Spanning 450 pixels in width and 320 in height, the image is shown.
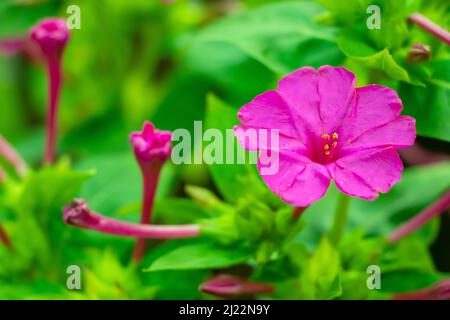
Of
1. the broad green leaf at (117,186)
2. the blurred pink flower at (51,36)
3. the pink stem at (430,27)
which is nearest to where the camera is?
the pink stem at (430,27)

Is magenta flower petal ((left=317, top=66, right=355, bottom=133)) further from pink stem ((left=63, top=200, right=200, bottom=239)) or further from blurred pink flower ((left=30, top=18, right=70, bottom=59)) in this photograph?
blurred pink flower ((left=30, top=18, right=70, bottom=59))

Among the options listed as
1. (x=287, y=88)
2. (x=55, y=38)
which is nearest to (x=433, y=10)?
(x=287, y=88)

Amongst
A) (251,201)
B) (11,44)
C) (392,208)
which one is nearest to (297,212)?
(251,201)

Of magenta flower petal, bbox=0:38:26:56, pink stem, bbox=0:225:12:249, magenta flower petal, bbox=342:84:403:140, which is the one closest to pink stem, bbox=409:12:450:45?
magenta flower petal, bbox=342:84:403:140

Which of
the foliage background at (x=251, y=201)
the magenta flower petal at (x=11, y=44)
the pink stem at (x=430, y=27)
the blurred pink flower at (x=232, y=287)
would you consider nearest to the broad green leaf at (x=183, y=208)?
the foliage background at (x=251, y=201)

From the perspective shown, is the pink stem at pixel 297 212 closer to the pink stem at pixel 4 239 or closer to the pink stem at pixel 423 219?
the pink stem at pixel 423 219

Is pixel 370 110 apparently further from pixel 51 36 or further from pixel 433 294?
pixel 51 36
